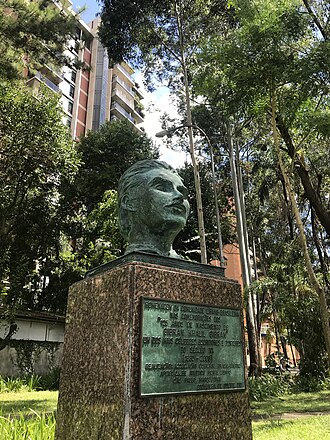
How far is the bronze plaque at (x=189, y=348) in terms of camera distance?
2879mm

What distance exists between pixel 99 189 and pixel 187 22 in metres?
7.89

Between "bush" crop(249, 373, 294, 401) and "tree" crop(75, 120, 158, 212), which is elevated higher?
"tree" crop(75, 120, 158, 212)

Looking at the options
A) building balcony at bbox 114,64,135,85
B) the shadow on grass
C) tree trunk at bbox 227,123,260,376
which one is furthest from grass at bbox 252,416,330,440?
building balcony at bbox 114,64,135,85

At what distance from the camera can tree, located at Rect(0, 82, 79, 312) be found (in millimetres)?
13688

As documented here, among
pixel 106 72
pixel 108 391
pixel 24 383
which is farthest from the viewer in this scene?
pixel 106 72

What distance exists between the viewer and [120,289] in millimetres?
3049

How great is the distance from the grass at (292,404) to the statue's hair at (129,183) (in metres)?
6.08

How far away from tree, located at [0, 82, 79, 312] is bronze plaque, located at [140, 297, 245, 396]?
11.0 m

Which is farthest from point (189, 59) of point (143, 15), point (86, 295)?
point (86, 295)

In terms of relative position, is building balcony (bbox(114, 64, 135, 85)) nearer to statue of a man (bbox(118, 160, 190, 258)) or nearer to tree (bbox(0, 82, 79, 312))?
tree (bbox(0, 82, 79, 312))

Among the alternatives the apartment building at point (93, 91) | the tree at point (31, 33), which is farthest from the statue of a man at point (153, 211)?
the apartment building at point (93, 91)

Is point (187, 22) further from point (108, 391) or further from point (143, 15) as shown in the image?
point (108, 391)

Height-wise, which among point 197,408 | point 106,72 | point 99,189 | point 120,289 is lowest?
point 197,408

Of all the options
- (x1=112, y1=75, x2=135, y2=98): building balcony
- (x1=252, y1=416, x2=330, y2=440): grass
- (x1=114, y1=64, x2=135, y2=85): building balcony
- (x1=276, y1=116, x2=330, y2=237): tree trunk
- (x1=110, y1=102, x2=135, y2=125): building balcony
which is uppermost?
(x1=114, y1=64, x2=135, y2=85): building balcony
